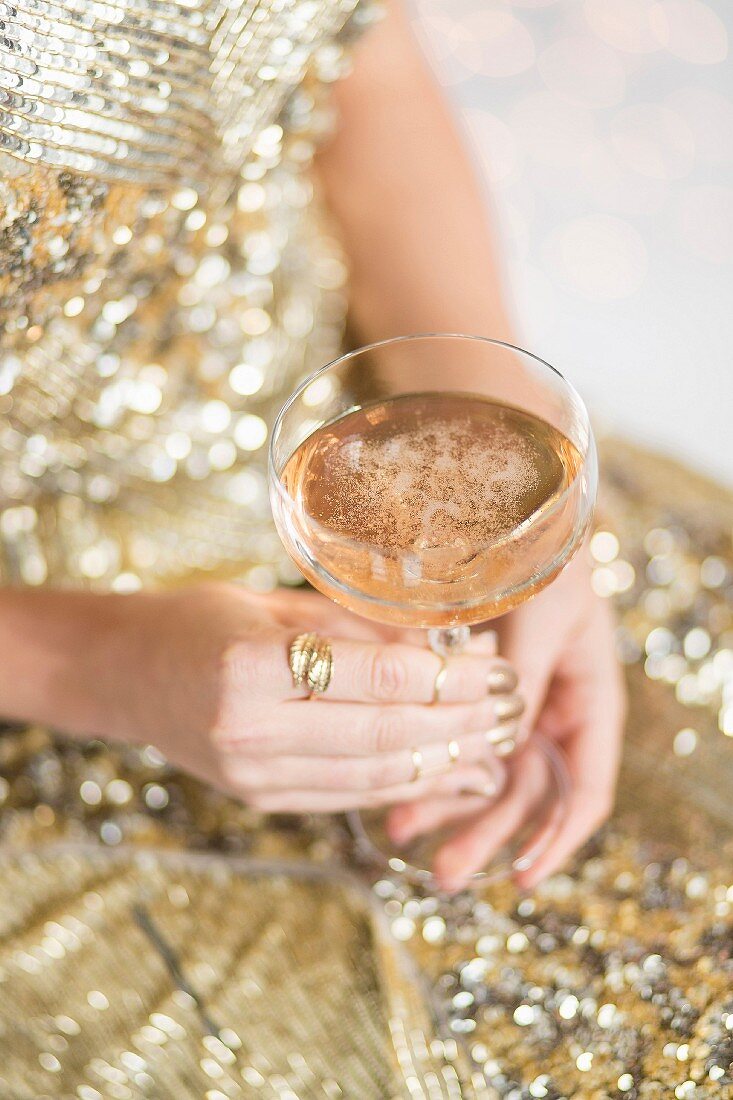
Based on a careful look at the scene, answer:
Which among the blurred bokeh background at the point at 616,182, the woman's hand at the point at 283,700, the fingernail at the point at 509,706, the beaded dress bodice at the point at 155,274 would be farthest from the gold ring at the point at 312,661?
the blurred bokeh background at the point at 616,182

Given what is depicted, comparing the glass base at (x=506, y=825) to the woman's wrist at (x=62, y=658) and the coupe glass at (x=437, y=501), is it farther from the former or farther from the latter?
the woman's wrist at (x=62, y=658)

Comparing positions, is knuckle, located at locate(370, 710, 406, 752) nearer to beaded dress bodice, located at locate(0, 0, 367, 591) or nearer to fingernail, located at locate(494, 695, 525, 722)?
fingernail, located at locate(494, 695, 525, 722)

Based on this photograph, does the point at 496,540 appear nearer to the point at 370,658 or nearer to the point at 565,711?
the point at 370,658

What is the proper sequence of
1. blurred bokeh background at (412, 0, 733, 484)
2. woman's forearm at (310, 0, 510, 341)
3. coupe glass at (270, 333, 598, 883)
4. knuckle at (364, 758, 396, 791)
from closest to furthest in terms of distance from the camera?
coupe glass at (270, 333, 598, 883) → knuckle at (364, 758, 396, 791) → woman's forearm at (310, 0, 510, 341) → blurred bokeh background at (412, 0, 733, 484)

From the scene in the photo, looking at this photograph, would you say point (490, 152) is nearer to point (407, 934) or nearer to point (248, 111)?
point (248, 111)

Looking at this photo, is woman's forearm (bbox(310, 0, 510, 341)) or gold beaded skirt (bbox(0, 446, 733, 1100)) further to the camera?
woman's forearm (bbox(310, 0, 510, 341))

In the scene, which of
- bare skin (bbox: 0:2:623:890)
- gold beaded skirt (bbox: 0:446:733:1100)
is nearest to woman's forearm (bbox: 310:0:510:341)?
bare skin (bbox: 0:2:623:890)
